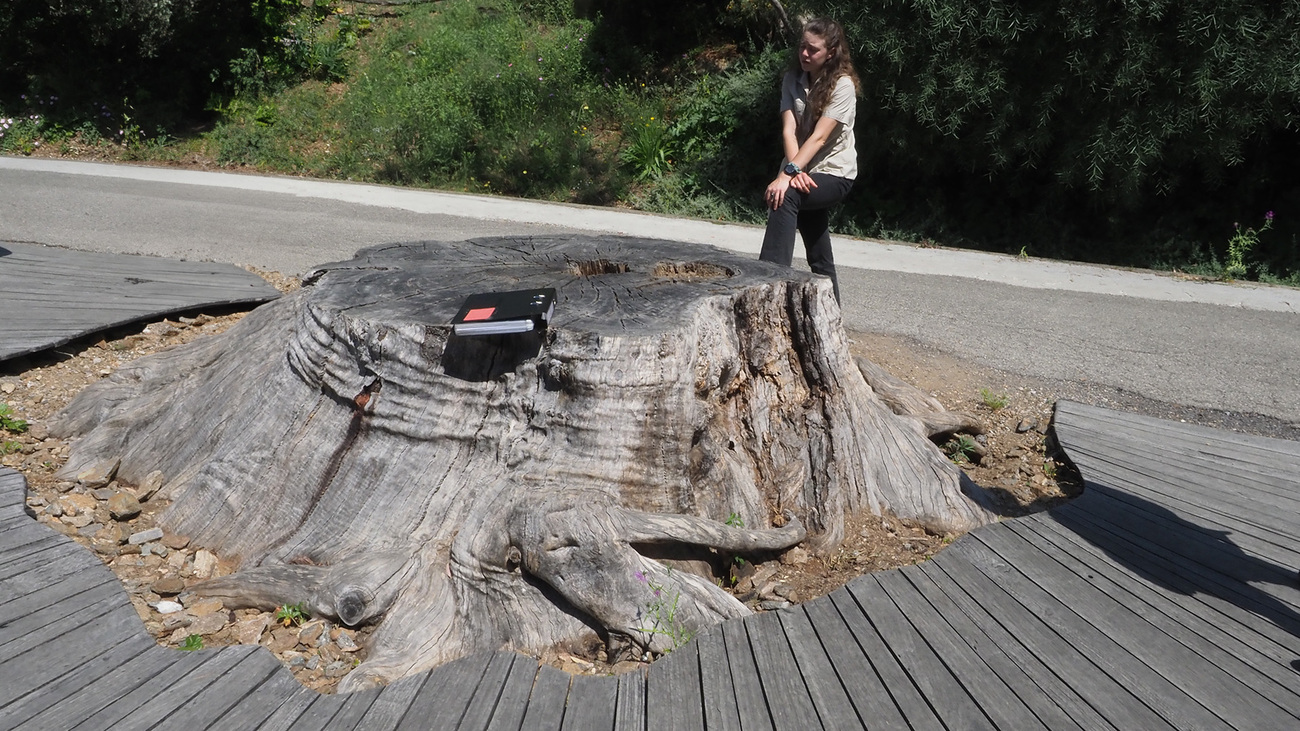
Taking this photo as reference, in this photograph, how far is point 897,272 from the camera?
8.25 m

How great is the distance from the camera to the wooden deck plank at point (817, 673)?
2371mm

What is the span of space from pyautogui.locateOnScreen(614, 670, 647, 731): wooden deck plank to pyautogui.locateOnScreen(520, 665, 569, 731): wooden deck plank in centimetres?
15

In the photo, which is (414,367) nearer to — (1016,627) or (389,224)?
(1016,627)

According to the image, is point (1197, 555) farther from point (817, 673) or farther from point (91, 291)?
point (91, 291)

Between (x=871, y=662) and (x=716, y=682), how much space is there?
45 cm

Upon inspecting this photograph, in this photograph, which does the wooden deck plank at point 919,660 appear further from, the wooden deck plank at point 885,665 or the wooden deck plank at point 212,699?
the wooden deck plank at point 212,699

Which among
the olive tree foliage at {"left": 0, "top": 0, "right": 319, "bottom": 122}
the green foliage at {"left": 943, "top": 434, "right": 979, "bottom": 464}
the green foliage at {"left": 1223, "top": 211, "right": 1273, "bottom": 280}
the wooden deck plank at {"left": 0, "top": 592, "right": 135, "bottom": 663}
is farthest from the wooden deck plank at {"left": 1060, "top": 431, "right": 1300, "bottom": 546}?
the olive tree foliage at {"left": 0, "top": 0, "right": 319, "bottom": 122}

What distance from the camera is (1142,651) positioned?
263cm

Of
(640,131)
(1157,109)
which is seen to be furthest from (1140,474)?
(640,131)

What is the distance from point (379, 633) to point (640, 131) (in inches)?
449

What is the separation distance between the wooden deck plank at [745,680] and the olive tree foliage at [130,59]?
15580 mm

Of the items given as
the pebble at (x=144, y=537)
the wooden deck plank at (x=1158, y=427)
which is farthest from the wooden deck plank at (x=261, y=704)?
the wooden deck plank at (x=1158, y=427)

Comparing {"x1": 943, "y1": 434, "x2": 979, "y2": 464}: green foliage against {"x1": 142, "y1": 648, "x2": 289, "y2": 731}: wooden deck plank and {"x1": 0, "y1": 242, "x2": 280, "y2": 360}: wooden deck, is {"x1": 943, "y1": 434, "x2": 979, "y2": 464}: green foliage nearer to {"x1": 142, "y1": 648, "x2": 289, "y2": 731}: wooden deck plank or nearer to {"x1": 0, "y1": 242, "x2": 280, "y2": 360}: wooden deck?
{"x1": 142, "y1": 648, "x2": 289, "y2": 731}: wooden deck plank

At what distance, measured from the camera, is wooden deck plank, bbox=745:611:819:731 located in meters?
2.36
